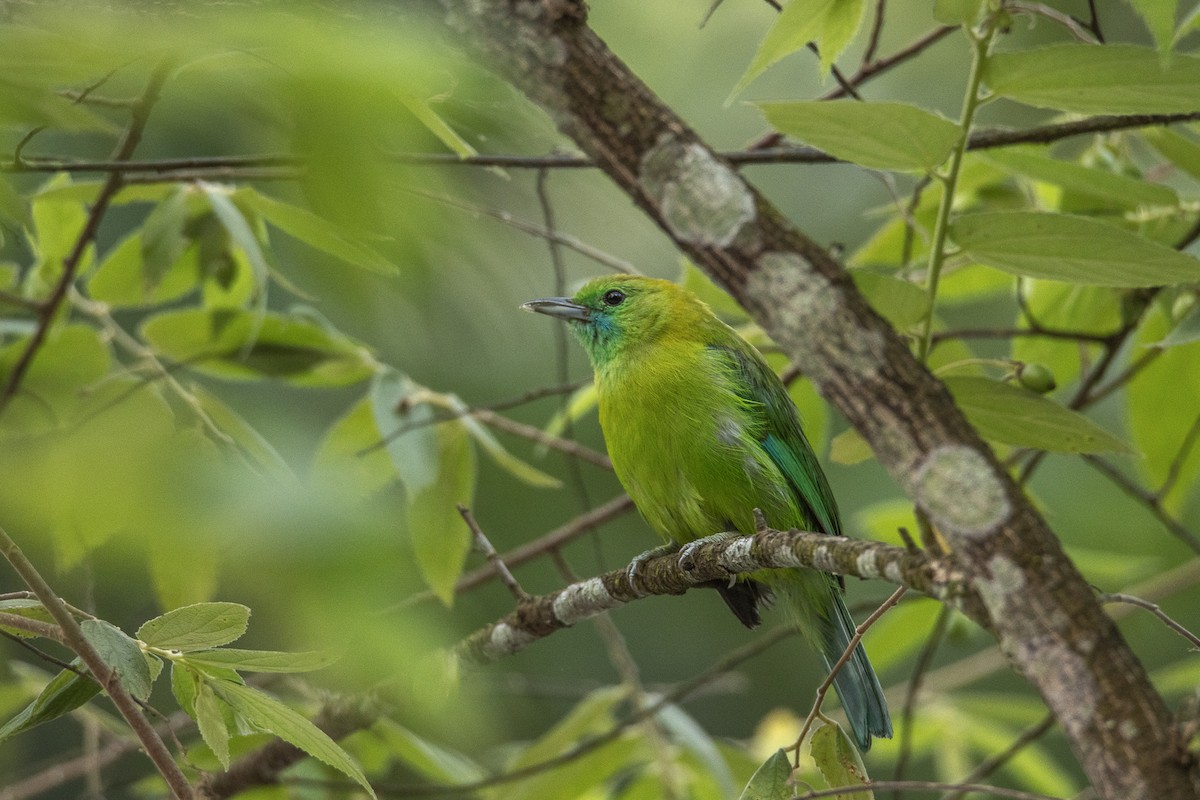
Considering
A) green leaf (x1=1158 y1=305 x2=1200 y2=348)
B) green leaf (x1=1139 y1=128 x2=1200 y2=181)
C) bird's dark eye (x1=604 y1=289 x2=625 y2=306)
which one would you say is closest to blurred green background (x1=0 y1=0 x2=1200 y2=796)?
green leaf (x1=1158 y1=305 x2=1200 y2=348)

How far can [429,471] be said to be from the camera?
3053 mm

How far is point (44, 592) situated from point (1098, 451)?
1.76m

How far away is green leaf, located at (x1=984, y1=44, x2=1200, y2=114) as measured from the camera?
1887 millimetres

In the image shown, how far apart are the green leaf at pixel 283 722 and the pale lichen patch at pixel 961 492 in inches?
35.2

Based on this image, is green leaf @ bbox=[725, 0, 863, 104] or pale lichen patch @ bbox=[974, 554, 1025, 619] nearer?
pale lichen patch @ bbox=[974, 554, 1025, 619]

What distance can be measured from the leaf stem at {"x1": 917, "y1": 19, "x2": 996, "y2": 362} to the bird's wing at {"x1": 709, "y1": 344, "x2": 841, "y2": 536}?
3.78 feet

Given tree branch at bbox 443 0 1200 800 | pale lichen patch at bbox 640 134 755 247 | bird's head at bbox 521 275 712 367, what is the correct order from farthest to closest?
bird's head at bbox 521 275 712 367
pale lichen patch at bbox 640 134 755 247
tree branch at bbox 443 0 1200 800

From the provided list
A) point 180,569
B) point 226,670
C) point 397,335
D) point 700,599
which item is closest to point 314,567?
point 397,335

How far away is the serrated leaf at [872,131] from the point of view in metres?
1.87

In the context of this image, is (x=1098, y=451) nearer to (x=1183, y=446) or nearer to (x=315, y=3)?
(x=1183, y=446)

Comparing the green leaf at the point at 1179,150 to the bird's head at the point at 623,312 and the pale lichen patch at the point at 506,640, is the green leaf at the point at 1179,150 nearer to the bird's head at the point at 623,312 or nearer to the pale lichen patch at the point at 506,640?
the bird's head at the point at 623,312

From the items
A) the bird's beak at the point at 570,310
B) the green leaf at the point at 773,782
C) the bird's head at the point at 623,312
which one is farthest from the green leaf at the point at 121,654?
the bird's beak at the point at 570,310

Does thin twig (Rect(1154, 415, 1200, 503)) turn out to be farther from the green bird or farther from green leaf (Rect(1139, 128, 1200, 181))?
the green bird

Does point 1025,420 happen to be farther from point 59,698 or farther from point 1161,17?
point 59,698
